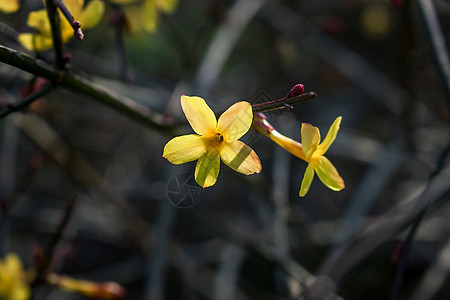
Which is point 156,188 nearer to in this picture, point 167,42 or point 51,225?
point 51,225

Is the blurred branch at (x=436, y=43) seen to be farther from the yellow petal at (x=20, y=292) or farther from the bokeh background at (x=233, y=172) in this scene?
the yellow petal at (x=20, y=292)

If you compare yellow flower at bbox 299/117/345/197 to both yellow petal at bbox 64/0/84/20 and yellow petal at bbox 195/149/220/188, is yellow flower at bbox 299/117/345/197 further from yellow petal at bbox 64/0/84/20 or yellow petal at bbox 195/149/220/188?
yellow petal at bbox 64/0/84/20

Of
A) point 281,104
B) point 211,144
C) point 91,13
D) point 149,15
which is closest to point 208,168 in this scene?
point 211,144

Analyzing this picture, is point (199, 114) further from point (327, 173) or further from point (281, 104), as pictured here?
point (327, 173)

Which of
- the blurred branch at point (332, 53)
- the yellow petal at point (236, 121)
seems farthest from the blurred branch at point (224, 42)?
the yellow petal at point (236, 121)

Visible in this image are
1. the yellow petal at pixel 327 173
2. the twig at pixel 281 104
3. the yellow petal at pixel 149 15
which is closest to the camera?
the twig at pixel 281 104

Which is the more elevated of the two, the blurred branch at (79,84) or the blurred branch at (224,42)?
the blurred branch at (224,42)

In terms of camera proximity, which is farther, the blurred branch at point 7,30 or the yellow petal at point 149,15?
the yellow petal at point 149,15
